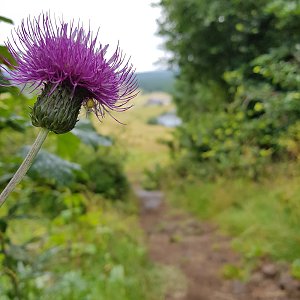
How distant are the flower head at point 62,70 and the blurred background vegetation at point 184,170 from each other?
15.1 inches

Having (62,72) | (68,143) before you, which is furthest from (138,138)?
(62,72)

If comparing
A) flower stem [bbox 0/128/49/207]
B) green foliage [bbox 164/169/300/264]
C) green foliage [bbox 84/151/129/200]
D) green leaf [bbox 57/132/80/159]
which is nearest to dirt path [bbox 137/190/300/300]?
green foliage [bbox 164/169/300/264]

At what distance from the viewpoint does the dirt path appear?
4.95 m

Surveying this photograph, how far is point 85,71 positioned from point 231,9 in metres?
8.67

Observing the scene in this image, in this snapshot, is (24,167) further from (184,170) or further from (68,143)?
(184,170)

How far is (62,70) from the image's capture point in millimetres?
942

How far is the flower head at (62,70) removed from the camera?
937mm

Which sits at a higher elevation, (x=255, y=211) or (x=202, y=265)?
(x=255, y=211)

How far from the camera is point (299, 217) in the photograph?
5.75 m

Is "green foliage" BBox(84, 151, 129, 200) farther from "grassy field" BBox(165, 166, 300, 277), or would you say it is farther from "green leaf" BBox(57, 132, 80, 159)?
"green leaf" BBox(57, 132, 80, 159)

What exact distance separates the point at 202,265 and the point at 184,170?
296 inches

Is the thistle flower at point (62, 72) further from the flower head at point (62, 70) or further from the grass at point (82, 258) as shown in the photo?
the grass at point (82, 258)

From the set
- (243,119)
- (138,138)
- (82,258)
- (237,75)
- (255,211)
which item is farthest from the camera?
(138,138)

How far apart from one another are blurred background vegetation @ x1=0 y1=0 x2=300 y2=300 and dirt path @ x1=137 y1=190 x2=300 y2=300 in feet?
0.81
